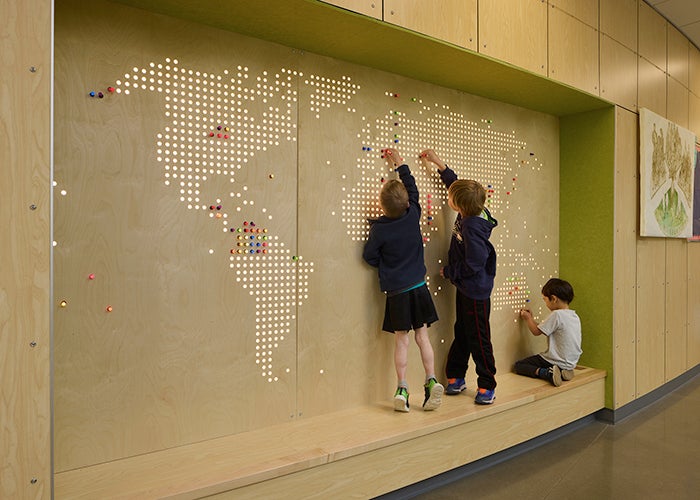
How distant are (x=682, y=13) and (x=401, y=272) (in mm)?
3544

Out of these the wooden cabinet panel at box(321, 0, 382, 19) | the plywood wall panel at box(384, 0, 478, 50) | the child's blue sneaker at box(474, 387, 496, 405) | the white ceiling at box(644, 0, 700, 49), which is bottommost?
the child's blue sneaker at box(474, 387, 496, 405)

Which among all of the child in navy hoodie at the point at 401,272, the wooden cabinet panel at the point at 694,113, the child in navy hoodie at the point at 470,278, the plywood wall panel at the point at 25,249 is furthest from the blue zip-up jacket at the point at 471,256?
the wooden cabinet panel at the point at 694,113

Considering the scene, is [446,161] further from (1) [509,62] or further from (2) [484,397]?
(2) [484,397]

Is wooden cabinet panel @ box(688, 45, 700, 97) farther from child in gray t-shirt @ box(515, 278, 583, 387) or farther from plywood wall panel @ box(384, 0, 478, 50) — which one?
plywood wall panel @ box(384, 0, 478, 50)

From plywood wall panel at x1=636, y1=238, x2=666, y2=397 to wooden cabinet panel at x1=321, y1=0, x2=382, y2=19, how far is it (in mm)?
2850

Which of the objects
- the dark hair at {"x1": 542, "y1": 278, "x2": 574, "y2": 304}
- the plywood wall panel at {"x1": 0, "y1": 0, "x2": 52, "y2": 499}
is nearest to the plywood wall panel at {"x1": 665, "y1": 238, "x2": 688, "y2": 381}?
the dark hair at {"x1": 542, "y1": 278, "x2": 574, "y2": 304}

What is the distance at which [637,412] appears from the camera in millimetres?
3859

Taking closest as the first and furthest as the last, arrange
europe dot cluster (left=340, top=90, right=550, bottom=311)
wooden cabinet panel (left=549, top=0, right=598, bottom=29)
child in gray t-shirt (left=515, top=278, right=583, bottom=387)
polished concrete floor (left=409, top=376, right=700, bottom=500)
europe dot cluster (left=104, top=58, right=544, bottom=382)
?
europe dot cluster (left=104, top=58, right=544, bottom=382)
polished concrete floor (left=409, top=376, right=700, bottom=500)
europe dot cluster (left=340, top=90, right=550, bottom=311)
wooden cabinet panel (left=549, top=0, right=598, bottom=29)
child in gray t-shirt (left=515, top=278, right=583, bottom=387)

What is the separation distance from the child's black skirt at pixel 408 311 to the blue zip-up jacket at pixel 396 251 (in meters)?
0.06

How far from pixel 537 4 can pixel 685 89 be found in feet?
8.21

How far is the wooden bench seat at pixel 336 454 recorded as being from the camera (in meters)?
1.89

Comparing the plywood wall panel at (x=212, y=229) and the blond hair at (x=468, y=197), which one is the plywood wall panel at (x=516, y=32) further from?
the blond hair at (x=468, y=197)

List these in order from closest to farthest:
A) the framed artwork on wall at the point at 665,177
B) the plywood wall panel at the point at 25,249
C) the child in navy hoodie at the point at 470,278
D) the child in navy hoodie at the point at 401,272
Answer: the plywood wall panel at the point at 25,249
the child in navy hoodie at the point at 401,272
the child in navy hoodie at the point at 470,278
the framed artwork on wall at the point at 665,177

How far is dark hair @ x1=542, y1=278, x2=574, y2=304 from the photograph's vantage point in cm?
359
